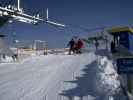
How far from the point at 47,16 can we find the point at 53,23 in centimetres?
153

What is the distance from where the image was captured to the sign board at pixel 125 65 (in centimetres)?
799

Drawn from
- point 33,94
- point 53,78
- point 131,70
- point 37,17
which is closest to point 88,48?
point 37,17

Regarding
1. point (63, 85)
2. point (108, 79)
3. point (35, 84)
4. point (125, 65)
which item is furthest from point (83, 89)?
point (125, 65)

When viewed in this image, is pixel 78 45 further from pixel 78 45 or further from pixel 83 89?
pixel 83 89

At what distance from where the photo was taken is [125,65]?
8.02 m

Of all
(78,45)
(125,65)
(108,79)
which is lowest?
(108,79)

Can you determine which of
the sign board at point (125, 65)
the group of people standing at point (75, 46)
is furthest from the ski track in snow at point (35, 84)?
the group of people standing at point (75, 46)

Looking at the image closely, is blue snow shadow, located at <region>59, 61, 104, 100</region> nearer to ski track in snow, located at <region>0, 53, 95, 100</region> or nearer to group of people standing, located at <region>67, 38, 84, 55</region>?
ski track in snow, located at <region>0, 53, 95, 100</region>

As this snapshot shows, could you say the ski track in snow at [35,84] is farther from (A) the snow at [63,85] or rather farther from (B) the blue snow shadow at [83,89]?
(B) the blue snow shadow at [83,89]

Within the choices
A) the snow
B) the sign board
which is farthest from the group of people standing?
the sign board

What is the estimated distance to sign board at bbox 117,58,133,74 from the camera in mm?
7988

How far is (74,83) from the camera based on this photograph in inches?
564

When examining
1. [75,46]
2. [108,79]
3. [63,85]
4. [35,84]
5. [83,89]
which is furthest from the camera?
[75,46]

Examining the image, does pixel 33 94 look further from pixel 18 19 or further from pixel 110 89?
pixel 18 19
